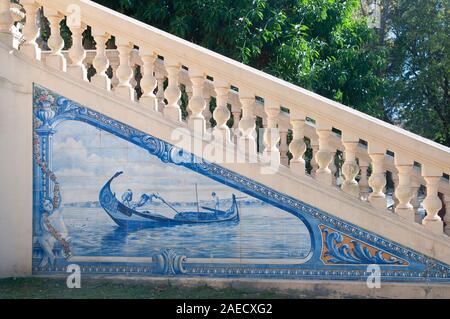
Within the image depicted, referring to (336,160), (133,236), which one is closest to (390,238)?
(133,236)

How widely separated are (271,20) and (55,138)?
12.7ft

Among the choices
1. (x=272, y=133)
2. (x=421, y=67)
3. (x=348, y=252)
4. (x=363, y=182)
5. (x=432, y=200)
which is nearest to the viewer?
(x=432, y=200)

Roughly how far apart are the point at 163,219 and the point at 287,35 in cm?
398

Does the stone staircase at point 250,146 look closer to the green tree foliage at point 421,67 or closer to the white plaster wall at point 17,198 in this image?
the white plaster wall at point 17,198

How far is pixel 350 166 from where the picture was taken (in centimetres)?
591

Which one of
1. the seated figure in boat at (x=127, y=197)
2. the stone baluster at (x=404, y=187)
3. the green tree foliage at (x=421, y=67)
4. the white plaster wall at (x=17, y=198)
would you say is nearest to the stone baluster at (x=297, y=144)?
the stone baluster at (x=404, y=187)

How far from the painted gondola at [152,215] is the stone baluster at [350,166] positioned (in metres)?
1.07

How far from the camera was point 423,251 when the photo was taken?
19.1 feet

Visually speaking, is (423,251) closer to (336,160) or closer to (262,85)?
(262,85)

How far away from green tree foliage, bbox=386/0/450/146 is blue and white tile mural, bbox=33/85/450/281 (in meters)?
11.4

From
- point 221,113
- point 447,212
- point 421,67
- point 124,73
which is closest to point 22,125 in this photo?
point 124,73

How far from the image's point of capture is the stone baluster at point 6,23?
259 inches

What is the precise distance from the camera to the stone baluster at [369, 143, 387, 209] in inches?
232

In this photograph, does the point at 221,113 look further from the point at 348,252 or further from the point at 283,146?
the point at 348,252
